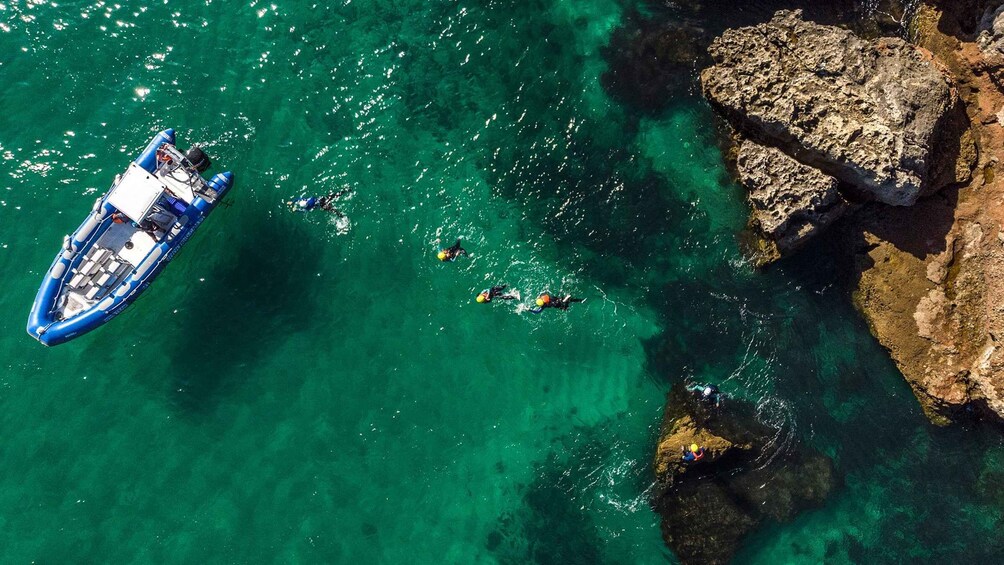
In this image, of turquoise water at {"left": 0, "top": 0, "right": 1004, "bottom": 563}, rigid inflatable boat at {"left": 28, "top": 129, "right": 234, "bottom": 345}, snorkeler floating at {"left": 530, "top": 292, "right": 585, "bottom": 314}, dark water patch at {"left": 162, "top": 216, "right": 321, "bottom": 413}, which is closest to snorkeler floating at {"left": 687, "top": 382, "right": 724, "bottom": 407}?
turquoise water at {"left": 0, "top": 0, "right": 1004, "bottom": 563}

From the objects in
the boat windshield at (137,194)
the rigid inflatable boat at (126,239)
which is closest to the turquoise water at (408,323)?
the rigid inflatable boat at (126,239)

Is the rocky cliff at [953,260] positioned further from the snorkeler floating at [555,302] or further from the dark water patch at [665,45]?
the snorkeler floating at [555,302]

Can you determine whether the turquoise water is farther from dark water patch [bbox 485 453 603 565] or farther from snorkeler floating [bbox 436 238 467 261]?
snorkeler floating [bbox 436 238 467 261]

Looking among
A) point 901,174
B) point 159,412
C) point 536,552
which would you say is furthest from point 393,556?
point 901,174

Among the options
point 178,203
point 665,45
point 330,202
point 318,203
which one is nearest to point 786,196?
point 665,45

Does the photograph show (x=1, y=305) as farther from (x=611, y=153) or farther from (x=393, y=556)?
(x=611, y=153)
